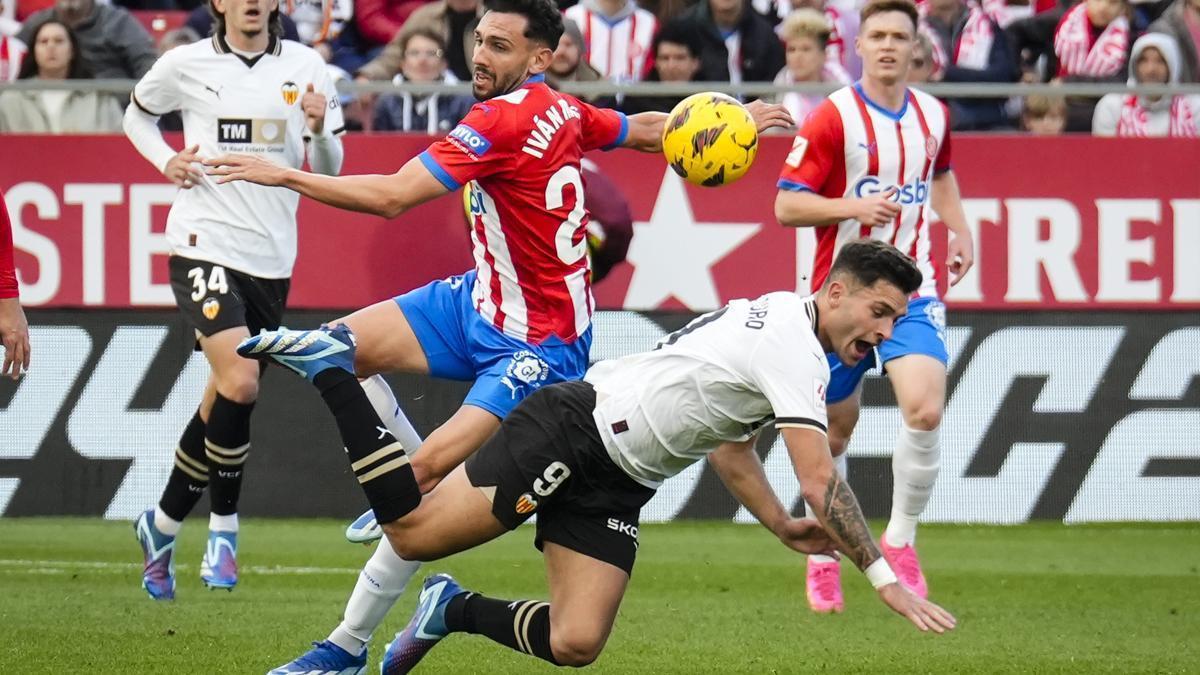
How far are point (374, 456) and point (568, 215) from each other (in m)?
1.56

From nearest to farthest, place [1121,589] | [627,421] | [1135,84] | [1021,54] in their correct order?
1. [627,421]
2. [1121,589]
3. [1135,84]
4. [1021,54]

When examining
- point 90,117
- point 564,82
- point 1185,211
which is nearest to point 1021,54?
point 1185,211

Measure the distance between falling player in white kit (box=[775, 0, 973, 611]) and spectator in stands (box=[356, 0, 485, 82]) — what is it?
459 centimetres

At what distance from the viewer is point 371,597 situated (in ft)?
21.6

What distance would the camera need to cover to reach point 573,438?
6.21 m

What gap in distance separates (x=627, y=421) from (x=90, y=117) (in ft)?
22.2

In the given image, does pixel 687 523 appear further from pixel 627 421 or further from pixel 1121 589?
pixel 627 421

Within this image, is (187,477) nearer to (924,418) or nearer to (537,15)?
(537,15)

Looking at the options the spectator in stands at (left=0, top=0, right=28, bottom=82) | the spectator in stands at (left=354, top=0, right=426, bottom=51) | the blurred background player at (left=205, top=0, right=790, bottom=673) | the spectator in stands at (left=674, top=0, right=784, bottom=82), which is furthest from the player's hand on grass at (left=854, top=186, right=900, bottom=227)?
the spectator in stands at (left=0, top=0, right=28, bottom=82)

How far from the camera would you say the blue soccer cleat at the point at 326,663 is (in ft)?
21.2

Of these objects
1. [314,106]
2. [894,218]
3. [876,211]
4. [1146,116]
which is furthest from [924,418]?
[1146,116]

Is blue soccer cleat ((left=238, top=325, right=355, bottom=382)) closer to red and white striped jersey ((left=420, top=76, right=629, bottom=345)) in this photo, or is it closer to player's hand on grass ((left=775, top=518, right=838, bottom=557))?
red and white striped jersey ((left=420, top=76, right=629, bottom=345))

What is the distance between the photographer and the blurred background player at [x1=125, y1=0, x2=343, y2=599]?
8.84m

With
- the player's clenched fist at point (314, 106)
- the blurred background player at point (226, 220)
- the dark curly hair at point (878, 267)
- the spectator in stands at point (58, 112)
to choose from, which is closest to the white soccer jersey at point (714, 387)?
the dark curly hair at point (878, 267)
